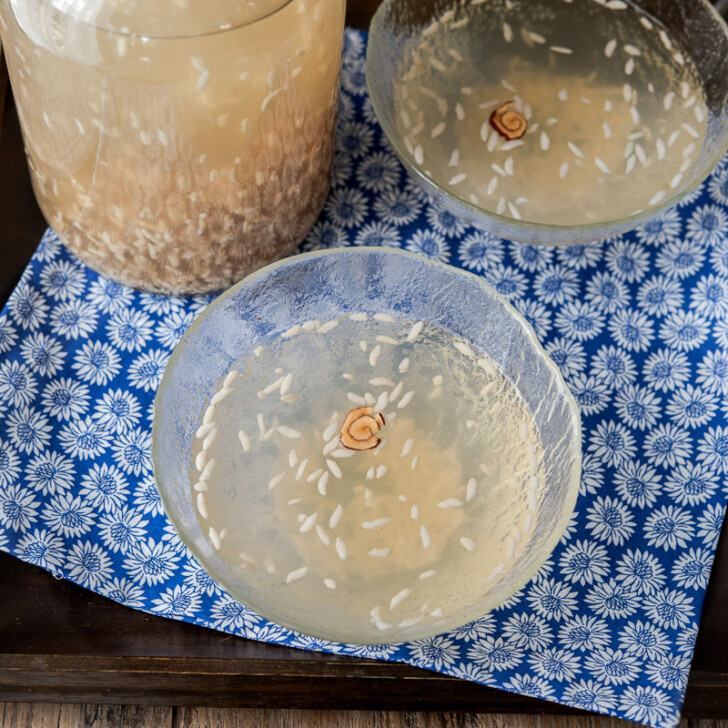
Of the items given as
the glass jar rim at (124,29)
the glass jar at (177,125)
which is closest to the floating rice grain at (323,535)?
the glass jar at (177,125)

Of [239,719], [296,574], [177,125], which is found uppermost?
[177,125]

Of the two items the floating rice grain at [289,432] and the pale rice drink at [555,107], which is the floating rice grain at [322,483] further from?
the pale rice drink at [555,107]

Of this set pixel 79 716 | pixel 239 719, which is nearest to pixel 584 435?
pixel 239 719

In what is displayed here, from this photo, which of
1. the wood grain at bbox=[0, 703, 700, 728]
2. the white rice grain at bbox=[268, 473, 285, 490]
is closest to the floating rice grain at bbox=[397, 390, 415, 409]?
the white rice grain at bbox=[268, 473, 285, 490]

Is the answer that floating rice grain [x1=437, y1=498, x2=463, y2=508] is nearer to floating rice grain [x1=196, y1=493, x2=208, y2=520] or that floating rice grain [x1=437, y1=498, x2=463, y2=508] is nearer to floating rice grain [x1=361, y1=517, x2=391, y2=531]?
floating rice grain [x1=361, y1=517, x2=391, y2=531]

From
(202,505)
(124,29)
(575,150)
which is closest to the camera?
(124,29)

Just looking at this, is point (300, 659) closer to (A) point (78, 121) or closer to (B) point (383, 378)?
(B) point (383, 378)

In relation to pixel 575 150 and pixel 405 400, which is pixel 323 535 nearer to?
pixel 405 400
